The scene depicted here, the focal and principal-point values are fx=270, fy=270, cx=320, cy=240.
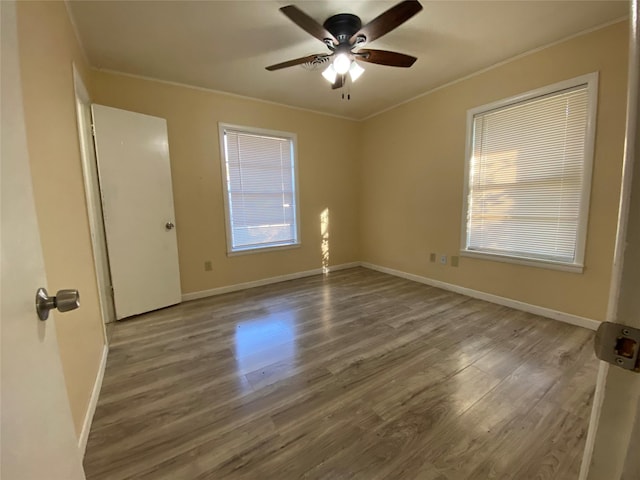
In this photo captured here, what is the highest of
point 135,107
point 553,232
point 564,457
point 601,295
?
point 135,107

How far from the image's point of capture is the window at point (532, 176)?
236cm

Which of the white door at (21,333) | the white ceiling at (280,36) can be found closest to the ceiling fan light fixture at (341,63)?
the white ceiling at (280,36)

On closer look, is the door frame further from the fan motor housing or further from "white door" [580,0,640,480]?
"white door" [580,0,640,480]

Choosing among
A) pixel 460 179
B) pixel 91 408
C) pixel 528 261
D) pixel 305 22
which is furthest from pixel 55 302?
pixel 460 179

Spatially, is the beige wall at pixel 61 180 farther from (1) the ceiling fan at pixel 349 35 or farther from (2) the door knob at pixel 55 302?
(1) the ceiling fan at pixel 349 35

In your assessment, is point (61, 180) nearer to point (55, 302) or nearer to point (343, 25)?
point (55, 302)

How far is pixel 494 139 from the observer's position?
9.55 feet

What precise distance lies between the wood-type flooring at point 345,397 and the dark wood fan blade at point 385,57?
2.28 metres

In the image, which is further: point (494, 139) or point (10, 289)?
point (494, 139)

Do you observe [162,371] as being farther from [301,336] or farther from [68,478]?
[68,478]

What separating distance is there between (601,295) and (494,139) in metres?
1.75

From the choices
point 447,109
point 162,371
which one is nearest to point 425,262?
point 447,109

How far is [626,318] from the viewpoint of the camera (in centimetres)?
42

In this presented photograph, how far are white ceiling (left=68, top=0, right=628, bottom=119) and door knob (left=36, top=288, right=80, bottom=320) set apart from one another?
2.15m
